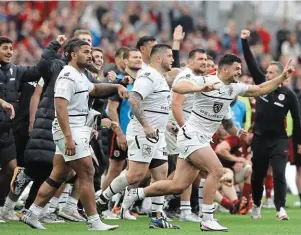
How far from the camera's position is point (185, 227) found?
1511cm

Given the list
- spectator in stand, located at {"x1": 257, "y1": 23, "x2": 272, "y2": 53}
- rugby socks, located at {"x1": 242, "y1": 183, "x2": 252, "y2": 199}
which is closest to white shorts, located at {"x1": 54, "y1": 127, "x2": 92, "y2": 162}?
rugby socks, located at {"x1": 242, "y1": 183, "x2": 252, "y2": 199}

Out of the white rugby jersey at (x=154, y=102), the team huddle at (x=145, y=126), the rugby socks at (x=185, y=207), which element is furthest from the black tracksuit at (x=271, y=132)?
the white rugby jersey at (x=154, y=102)

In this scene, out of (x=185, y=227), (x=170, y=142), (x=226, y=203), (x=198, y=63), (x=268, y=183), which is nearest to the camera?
(x=185, y=227)

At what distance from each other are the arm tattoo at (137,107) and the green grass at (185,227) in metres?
1.49

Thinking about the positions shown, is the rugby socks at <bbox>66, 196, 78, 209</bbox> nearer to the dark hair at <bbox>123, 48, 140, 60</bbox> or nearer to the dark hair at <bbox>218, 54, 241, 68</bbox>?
the dark hair at <bbox>123, 48, 140, 60</bbox>

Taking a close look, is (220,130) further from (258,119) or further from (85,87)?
(85,87)

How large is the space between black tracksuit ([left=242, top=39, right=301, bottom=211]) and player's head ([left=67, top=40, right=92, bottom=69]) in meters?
3.63

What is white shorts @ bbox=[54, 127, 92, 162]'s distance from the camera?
1370 cm

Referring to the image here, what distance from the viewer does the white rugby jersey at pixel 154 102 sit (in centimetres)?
1510

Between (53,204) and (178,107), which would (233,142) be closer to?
(178,107)

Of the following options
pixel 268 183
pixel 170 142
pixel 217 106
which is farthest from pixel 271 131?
pixel 268 183

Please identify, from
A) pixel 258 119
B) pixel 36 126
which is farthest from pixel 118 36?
pixel 36 126

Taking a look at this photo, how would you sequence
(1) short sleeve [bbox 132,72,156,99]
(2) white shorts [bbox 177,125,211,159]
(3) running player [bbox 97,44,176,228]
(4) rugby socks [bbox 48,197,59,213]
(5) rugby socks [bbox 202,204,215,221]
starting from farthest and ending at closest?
1. (4) rugby socks [bbox 48,197,59,213]
2. (3) running player [bbox 97,44,176,228]
3. (1) short sleeve [bbox 132,72,156,99]
4. (2) white shorts [bbox 177,125,211,159]
5. (5) rugby socks [bbox 202,204,215,221]

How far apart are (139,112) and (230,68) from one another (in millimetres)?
1392
